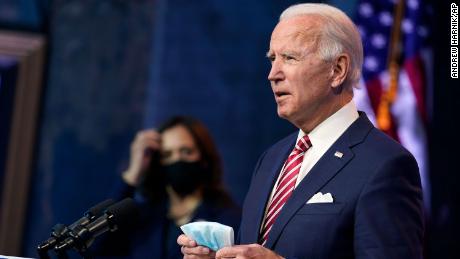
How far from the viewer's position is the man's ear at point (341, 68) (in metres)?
2.12

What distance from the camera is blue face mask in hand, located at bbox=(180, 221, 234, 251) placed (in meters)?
1.80

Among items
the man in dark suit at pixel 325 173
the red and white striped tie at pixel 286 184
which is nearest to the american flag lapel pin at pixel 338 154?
the man in dark suit at pixel 325 173

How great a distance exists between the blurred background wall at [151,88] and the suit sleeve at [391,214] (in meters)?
2.93

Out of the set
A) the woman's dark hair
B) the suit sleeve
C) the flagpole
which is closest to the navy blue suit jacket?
the suit sleeve

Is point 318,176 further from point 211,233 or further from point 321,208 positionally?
point 211,233

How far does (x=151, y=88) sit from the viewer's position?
4.88 metres

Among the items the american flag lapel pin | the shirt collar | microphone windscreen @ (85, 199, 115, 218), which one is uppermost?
the shirt collar

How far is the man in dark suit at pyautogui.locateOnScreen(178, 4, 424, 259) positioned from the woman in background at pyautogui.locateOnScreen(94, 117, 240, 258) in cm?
123

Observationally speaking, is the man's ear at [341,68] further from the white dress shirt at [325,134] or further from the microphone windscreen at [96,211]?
the microphone windscreen at [96,211]

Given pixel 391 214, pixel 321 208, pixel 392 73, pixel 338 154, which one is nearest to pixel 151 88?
pixel 392 73

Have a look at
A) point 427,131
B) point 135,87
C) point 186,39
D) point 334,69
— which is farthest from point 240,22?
point 334,69

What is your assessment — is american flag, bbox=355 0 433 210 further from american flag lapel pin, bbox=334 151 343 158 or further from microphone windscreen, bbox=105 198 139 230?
microphone windscreen, bbox=105 198 139 230

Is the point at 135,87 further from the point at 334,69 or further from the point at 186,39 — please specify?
the point at 334,69

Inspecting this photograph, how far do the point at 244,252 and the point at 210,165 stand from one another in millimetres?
2037
